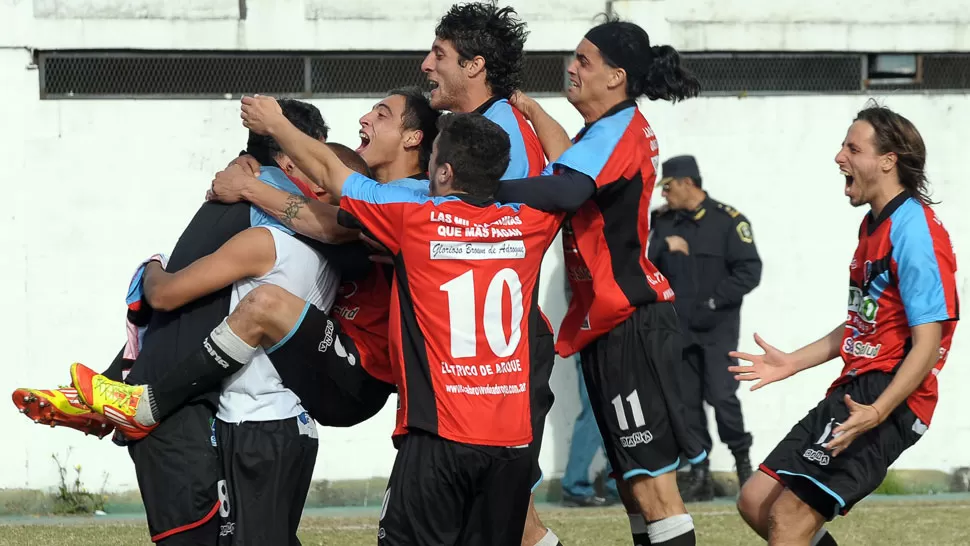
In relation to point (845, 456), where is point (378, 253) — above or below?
above

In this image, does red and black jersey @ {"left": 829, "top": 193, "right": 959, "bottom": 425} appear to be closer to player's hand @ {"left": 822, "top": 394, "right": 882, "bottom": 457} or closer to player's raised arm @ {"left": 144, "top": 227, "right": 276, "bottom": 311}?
player's hand @ {"left": 822, "top": 394, "right": 882, "bottom": 457}

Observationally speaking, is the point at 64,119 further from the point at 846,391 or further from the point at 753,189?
the point at 846,391

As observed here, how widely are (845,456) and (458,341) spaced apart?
1.76 m

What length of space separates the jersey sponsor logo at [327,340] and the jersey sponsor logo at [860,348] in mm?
2086

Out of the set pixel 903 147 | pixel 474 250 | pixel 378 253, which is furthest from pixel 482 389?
pixel 903 147

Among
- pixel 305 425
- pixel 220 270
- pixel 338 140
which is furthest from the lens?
pixel 338 140

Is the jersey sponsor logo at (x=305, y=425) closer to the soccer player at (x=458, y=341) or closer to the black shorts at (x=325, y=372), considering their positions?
the black shorts at (x=325, y=372)

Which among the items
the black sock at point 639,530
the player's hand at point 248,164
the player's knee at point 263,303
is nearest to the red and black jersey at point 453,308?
the player's knee at point 263,303

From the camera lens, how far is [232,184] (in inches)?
193

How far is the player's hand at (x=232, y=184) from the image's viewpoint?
4898 mm

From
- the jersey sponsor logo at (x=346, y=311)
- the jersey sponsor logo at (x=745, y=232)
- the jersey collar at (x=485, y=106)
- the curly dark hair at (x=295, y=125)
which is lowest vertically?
the jersey sponsor logo at (x=346, y=311)

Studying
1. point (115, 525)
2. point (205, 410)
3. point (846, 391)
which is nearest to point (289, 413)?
point (205, 410)

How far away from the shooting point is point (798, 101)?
32.7 feet

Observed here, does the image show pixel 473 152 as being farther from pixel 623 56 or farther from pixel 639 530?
pixel 639 530
